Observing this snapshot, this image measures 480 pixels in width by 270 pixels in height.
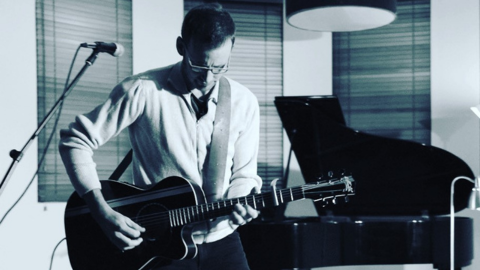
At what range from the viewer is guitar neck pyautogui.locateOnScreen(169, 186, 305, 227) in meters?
1.92

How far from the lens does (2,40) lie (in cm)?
346

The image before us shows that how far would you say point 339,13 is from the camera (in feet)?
10.7

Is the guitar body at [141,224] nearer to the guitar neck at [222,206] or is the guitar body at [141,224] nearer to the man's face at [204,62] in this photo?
the guitar neck at [222,206]

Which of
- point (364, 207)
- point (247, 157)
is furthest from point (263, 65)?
point (247, 157)

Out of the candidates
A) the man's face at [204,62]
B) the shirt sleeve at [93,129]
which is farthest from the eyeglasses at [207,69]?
the shirt sleeve at [93,129]

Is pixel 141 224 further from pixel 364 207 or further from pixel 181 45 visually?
pixel 364 207

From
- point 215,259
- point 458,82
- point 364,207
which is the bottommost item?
point 364,207

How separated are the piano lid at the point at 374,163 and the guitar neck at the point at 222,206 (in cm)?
165

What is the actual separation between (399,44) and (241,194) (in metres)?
3.19

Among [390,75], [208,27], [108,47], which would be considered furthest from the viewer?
[390,75]

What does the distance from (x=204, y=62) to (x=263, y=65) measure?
2.98m

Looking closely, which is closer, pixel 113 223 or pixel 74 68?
pixel 113 223

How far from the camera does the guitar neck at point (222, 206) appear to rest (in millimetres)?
1917

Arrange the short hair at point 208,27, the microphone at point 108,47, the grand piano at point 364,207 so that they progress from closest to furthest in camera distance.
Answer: the short hair at point 208,27
the microphone at point 108,47
the grand piano at point 364,207
